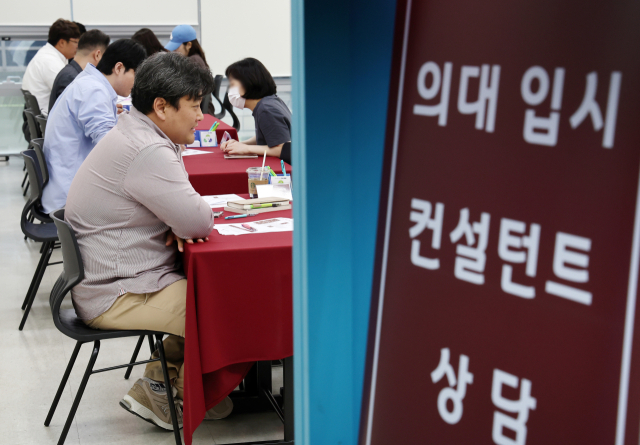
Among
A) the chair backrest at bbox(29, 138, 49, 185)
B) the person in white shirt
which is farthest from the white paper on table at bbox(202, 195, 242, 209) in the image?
the person in white shirt

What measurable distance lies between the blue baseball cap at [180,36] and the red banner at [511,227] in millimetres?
5167

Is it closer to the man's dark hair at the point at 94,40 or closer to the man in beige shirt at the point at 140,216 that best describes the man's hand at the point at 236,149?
the man's dark hair at the point at 94,40

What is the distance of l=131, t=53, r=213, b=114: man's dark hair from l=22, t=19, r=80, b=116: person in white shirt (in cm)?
359

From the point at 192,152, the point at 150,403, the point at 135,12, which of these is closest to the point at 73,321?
the point at 150,403

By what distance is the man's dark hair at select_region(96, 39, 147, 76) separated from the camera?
328 cm

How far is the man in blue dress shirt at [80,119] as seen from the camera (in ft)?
10.5

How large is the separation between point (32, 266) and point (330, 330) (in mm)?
3483

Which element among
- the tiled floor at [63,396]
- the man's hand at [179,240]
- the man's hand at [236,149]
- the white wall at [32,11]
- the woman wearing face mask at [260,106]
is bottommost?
the tiled floor at [63,396]

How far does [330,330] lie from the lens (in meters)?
0.97

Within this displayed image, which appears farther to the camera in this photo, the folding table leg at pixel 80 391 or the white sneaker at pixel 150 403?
the white sneaker at pixel 150 403

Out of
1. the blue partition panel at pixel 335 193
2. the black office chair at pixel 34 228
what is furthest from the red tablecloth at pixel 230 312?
the black office chair at pixel 34 228

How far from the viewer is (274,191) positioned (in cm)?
256

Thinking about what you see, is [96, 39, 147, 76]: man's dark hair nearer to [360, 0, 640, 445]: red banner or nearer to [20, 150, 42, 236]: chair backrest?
[20, 150, 42, 236]: chair backrest

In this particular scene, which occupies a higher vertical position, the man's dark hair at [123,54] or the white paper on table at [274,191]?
the man's dark hair at [123,54]
